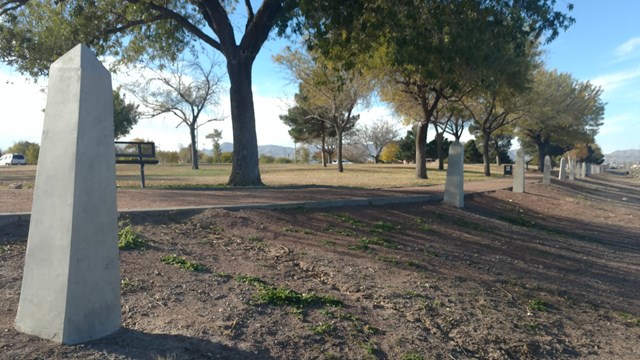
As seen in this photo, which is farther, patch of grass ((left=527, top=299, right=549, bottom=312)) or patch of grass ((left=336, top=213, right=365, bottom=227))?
patch of grass ((left=336, top=213, right=365, bottom=227))

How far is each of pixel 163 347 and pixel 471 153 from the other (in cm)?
6156

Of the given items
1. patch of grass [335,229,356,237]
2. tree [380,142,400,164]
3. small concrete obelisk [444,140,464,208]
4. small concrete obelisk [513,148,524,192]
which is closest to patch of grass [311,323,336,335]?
patch of grass [335,229,356,237]

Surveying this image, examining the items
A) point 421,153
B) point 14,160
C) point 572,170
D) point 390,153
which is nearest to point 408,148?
point 390,153

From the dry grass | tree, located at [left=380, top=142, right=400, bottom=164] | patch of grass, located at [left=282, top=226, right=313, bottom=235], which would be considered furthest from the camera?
tree, located at [left=380, top=142, right=400, bottom=164]

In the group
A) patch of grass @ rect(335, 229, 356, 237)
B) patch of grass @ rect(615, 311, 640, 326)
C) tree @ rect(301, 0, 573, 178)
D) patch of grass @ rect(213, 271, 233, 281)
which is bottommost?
patch of grass @ rect(615, 311, 640, 326)

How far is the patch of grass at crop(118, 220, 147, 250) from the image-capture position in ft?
18.3

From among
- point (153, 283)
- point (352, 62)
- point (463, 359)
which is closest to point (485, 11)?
point (352, 62)

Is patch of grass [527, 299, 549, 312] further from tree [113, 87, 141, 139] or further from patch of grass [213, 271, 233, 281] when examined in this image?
tree [113, 87, 141, 139]

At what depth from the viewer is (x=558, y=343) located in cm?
526

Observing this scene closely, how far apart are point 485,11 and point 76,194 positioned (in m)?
9.06

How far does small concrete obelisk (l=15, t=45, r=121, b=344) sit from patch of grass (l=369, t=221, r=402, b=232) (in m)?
5.15

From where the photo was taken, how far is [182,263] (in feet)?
17.8

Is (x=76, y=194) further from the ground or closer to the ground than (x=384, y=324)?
further from the ground

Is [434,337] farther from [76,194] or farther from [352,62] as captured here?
[352,62]
